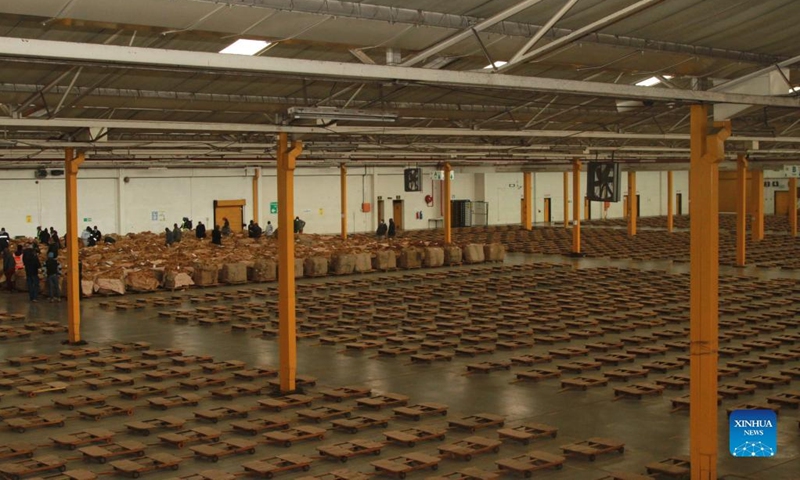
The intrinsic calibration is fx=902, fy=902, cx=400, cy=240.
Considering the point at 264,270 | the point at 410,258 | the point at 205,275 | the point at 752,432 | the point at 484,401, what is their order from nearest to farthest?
the point at 752,432
the point at 484,401
the point at 205,275
the point at 264,270
the point at 410,258

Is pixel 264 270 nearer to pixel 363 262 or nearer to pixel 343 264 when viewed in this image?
pixel 343 264

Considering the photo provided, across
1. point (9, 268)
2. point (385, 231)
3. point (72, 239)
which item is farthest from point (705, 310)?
point (385, 231)

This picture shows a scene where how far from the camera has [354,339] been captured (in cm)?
1730

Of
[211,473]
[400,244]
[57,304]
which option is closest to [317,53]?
[211,473]

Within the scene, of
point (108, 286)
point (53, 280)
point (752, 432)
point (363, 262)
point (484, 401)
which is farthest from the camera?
point (363, 262)

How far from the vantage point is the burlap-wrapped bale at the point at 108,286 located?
24.5 metres

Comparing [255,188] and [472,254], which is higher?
[255,188]

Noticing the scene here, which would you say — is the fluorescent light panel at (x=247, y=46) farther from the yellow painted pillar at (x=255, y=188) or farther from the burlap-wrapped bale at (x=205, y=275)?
the yellow painted pillar at (x=255, y=188)

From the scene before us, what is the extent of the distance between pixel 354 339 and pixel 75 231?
5563 millimetres

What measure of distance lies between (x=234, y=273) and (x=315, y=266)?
112 inches

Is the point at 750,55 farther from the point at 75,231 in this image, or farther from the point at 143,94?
the point at 75,231

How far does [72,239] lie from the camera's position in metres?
16.7

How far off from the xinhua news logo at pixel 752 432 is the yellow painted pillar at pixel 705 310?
2.07 metres

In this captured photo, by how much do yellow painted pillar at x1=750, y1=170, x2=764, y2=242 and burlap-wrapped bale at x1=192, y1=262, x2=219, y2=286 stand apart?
24.8 meters
